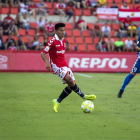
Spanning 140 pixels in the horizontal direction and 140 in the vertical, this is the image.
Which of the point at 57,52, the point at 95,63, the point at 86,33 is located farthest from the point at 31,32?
the point at 57,52

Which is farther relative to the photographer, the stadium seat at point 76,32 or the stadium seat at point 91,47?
the stadium seat at point 76,32

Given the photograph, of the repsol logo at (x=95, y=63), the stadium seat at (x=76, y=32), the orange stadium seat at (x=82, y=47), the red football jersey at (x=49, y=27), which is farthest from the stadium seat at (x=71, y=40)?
the repsol logo at (x=95, y=63)

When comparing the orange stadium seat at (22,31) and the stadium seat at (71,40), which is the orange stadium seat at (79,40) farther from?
the orange stadium seat at (22,31)

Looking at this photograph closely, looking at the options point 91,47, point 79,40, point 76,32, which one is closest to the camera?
point 91,47

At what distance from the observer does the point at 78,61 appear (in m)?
17.6

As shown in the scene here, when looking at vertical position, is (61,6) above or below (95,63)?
above

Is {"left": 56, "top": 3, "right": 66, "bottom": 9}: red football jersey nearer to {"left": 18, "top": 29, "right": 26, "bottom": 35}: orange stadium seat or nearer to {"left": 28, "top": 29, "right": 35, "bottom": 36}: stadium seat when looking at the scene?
{"left": 28, "top": 29, "right": 35, "bottom": 36}: stadium seat

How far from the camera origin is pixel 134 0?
1017 inches

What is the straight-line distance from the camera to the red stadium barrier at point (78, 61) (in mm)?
17062

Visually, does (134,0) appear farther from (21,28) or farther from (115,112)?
(115,112)

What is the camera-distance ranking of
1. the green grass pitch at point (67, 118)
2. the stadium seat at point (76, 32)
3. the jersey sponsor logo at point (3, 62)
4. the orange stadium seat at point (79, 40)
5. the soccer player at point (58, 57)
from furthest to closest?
the stadium seat at point (76, 32) → the orange stadium seat at point (79, 40) → the jersey sponsor logo at point (3, 62) → the soccer player at point (58, 57) → the green grass pitch at point (67, 118)

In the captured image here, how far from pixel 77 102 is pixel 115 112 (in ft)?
5.29

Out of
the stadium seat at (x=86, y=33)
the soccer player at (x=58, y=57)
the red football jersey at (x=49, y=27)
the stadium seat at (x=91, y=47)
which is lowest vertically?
the stadium seat at (x=91, y=47)

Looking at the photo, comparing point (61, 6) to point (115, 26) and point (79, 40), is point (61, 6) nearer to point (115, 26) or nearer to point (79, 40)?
point (79, 40)
